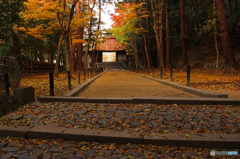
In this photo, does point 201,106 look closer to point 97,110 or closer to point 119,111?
point 119,111

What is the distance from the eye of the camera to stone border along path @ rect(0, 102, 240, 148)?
2781 mm

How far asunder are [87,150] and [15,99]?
319cm

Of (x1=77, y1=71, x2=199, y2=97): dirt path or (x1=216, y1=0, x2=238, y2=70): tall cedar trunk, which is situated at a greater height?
(x1=216, y1=0, x2=238, y2=70): tall cedar trunk

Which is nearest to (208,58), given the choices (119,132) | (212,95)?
(212,95)

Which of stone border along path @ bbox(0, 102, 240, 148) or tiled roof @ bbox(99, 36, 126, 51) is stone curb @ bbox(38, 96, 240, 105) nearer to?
stone border along path @ bbox(0, 102, 240, 148)

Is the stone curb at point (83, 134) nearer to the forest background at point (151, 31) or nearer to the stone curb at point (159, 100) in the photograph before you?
the stone curb at point (159, 100)

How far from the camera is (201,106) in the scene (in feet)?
15.3

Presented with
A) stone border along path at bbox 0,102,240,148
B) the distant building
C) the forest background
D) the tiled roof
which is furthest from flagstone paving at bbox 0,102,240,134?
the distant building

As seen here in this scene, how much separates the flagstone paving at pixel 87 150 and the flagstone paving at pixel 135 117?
1.53 ft

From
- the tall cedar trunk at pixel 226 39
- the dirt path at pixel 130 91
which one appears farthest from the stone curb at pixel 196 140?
the tall cedar trunk at pixel 226 39

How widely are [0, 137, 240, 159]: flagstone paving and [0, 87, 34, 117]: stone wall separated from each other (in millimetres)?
1680

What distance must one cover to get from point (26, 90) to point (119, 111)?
2.82 meters

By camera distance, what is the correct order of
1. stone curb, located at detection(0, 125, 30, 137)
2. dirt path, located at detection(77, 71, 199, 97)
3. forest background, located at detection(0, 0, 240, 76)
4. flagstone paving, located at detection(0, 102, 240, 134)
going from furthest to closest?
1. forest background, located at detection(0, 0, 240, 76)
2. dirt path, located at detection(77, 71, 199, 97)
3. flagstone paving, located at detection(0, 102, 240, 134)
4. stone curb, located at detection(0, 125, 30, 137)

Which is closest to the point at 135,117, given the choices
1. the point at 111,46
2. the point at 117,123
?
the point at 117,123
